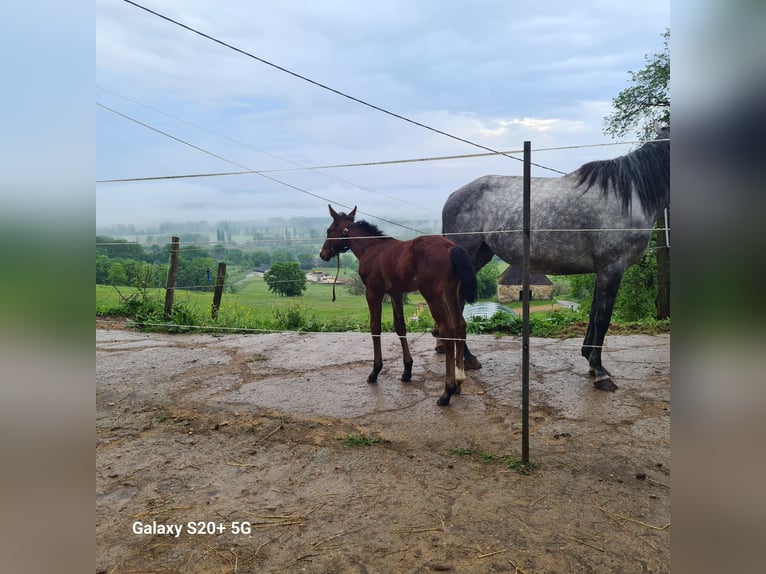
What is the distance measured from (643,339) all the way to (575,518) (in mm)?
4845

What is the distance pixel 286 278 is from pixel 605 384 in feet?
13.7

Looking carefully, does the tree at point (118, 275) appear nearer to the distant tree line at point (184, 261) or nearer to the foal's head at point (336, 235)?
the distant tree line at point (184, 261)

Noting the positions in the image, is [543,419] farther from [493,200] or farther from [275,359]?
[275,359]

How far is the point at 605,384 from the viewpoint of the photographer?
4.34 metres

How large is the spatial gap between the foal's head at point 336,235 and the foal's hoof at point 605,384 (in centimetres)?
286

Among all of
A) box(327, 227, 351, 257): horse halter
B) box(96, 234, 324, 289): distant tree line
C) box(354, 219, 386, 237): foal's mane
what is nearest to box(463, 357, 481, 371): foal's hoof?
box(354, 219, 386, 237): foal's mane

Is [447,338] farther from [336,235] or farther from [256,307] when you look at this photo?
[256,307]

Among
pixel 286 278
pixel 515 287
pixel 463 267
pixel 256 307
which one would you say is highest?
pixel 463 267

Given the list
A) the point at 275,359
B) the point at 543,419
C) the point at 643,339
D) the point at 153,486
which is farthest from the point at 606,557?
the point at 643,339

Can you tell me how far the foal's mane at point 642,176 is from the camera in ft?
13.8

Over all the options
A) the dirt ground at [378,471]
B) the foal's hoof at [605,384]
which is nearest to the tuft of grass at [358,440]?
the dirt ground at [378,471]

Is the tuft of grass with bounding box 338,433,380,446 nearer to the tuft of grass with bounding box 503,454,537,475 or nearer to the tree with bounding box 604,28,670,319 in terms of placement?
the tuft of grass with bounding box 503,454,537,475

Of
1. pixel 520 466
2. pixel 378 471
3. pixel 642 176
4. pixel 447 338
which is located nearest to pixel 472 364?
pixel 447 338

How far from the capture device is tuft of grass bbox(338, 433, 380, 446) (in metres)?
3.32
